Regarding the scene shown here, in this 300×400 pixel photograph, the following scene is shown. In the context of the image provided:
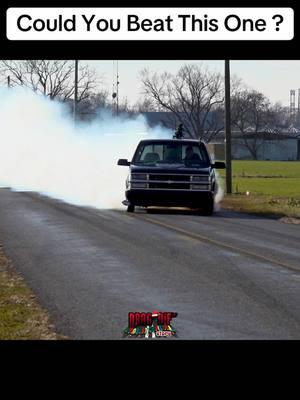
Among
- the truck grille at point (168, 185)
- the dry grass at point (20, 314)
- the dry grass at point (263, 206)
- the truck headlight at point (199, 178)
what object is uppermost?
the truck headlight at point (199, 178)

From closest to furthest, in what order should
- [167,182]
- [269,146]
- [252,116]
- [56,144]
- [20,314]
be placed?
[20,314] → [167,182] → [56,144] → [252,116] → [269,146]

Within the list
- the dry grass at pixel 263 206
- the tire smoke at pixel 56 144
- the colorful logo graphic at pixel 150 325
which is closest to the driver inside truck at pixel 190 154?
the dry grass at pixel 263 206

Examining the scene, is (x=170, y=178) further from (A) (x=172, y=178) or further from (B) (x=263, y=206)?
(B) (x=263, y=206)

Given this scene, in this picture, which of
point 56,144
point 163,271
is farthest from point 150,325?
point 56,144

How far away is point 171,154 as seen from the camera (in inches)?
896

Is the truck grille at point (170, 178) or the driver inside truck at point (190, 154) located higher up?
the driver inside truck at point (190, 154)

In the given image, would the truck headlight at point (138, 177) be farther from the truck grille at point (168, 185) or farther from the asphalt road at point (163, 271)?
the asphalt road at point (163, 271)

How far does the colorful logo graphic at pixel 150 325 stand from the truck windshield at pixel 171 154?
1413cm

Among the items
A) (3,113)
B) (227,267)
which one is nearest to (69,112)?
(3,113)

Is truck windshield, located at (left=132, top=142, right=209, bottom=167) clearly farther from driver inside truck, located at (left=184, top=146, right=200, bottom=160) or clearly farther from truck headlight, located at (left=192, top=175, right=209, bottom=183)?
truck headlight, located at (left=192, top=175, right=209, bottom=183)

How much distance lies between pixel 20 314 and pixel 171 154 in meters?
14.4

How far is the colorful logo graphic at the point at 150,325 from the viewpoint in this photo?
7.35m

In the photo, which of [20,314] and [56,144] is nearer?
[20,314]
